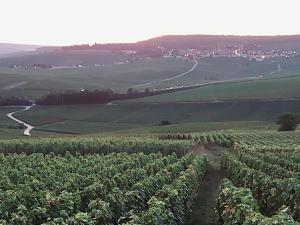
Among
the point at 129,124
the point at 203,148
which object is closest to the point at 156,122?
the point at 129,124

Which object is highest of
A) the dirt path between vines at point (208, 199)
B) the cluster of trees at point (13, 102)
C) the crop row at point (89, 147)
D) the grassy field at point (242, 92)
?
the dirt path between vines at point (208, 199)

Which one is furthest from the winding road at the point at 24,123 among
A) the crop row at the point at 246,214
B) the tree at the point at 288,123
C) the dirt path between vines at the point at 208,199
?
the crop row at the point at 246,214

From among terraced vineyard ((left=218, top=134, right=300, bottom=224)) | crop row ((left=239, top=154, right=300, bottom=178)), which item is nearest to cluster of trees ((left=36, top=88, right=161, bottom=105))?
terraced vineyard ((left=218, top=134, right=300, bottom=224))

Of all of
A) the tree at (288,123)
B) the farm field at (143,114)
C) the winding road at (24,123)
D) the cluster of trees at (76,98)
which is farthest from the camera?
the cluster of trees at (76,98)

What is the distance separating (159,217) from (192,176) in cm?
1378

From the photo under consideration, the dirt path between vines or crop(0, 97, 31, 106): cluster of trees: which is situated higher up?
the dirt path between vines

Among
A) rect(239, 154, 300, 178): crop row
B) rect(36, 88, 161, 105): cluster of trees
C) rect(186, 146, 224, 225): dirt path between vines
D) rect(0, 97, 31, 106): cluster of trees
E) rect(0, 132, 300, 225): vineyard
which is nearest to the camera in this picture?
rect(0, 132, 300, 225): vineyard

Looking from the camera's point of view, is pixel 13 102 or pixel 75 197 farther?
pixel 13 102

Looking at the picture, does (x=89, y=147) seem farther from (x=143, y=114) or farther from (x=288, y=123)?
(x=143, y=114)

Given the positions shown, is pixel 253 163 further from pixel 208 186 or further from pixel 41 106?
pixel 41 106

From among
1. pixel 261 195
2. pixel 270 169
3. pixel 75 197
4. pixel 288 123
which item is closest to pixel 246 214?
pixel 75 197

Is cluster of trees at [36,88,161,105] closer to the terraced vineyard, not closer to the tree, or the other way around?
the tree

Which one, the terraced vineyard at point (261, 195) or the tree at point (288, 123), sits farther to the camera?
the tree at point (288, 123)

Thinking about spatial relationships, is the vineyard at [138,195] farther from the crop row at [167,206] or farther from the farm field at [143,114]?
the farm field at [143,114]
